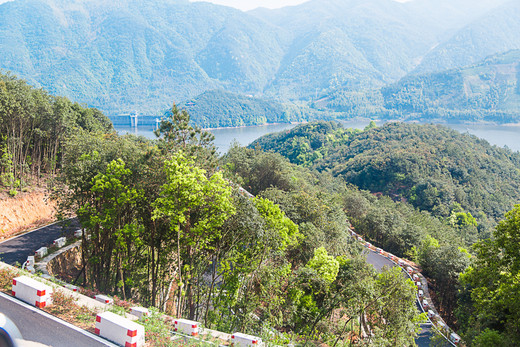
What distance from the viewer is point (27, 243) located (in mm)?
20766

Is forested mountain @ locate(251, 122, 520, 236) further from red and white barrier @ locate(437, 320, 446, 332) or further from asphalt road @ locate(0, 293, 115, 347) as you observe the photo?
asphalt road @ locate(0, 293, 115, 347)

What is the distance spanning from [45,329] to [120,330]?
2.12m

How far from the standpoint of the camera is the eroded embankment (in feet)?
73.1

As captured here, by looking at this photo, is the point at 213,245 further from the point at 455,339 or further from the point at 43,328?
the point at 455,339

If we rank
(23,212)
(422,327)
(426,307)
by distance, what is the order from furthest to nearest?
1. (426,307)
2. (23,212)
3. (422,327)

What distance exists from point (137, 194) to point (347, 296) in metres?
9.55

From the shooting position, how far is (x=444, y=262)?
26.8 m

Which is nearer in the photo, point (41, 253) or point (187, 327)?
point (187, 327)

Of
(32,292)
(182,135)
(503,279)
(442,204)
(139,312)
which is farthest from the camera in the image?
(442,204)

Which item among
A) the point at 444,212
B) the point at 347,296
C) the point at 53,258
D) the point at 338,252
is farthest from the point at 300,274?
the point at 444,212

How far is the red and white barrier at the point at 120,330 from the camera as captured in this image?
30.8 ft

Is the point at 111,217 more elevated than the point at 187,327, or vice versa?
the point at 111,217

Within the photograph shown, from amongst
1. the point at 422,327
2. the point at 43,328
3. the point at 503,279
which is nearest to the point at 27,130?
the point at 43,328

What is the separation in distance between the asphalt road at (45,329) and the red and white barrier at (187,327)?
2242 mm
